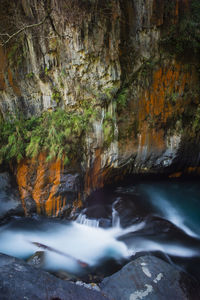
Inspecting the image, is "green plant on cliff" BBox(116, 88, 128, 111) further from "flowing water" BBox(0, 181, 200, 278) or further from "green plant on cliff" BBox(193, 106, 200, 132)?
"flowing water" BBox(0, 181, 200, 278)

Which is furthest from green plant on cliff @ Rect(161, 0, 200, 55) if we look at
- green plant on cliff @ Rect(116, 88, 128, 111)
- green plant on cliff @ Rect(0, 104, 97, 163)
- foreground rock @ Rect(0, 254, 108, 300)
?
foreground rock @ Rect(0, 254, 108, 300)

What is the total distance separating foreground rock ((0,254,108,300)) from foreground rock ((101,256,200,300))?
1.32 metres

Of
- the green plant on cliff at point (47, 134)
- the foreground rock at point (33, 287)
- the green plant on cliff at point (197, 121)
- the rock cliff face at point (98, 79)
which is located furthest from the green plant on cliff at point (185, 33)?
the foreground rock at point (33, 287)

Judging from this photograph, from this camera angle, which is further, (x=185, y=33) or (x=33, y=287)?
(x=185, y=33)

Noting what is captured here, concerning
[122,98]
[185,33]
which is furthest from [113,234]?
[185,33]

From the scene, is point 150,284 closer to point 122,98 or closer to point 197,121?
point 122,98

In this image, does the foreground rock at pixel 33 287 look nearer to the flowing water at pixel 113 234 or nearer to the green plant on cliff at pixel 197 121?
the flowing water at pixel 113 234

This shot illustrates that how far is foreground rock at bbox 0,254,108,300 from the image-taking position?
1719mm

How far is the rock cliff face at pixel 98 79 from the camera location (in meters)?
4.55

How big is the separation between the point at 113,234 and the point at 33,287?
3568 millimetres

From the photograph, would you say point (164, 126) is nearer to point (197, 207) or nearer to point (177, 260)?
point (197, 207)

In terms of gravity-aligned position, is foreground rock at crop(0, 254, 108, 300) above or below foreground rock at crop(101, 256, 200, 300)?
above

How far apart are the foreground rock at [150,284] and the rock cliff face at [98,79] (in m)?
2.55

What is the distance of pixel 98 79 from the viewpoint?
5133 millimetres
